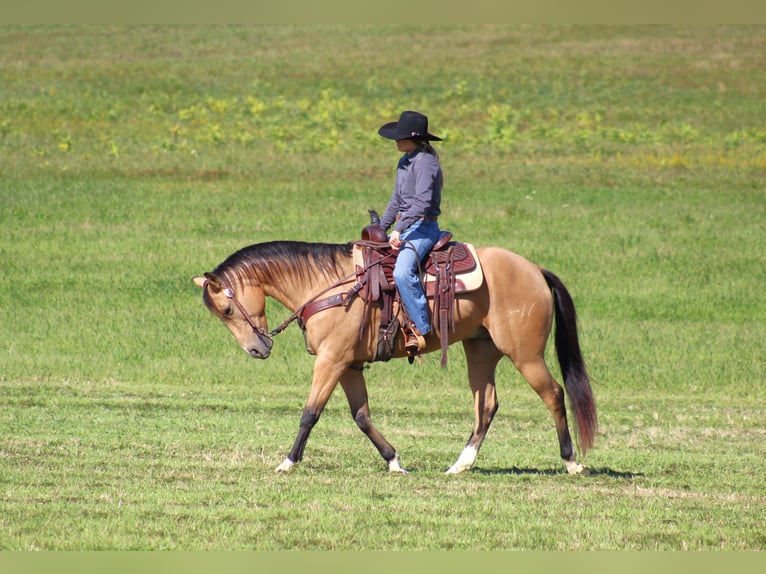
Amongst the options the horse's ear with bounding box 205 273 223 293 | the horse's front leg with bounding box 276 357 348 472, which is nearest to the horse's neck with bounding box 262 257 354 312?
the horse's ear with bounding box 205 273 223 293

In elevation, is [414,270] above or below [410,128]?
below

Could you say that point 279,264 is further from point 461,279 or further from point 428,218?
point 461,279

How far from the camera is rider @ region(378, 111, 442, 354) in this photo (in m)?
10.7

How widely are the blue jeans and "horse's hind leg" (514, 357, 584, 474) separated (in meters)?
0.92

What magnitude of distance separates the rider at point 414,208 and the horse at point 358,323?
34 centimetres

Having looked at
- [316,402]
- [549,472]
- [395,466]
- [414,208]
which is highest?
[414,208]

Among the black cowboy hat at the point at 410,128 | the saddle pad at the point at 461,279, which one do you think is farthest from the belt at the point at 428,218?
the black cowboy hat at the point at 410,128

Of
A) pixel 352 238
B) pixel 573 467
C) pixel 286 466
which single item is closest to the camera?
pixel 286 466

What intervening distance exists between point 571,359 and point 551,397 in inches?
16.5

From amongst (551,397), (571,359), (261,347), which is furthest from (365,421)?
(571,359)

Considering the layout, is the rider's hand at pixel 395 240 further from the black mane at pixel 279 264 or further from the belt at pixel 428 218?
the black mane at pixel 279 264

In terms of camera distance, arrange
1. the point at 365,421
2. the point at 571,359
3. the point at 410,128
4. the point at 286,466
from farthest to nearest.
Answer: the point at 571,359 → the point at 365,421 → the point at 286,466 → the point at 410,128

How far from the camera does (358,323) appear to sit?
1094 cm

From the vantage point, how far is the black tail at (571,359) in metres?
11.4
